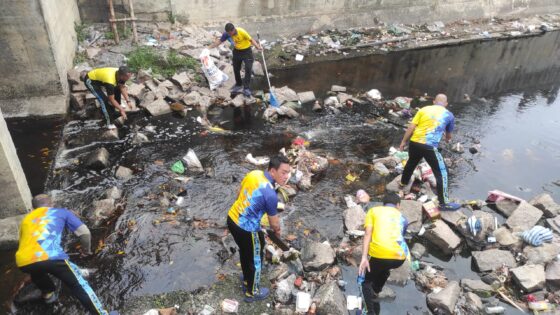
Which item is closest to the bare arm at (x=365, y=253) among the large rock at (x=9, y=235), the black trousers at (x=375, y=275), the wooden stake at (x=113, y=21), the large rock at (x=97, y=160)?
the black trousers at (x=375, y=275)

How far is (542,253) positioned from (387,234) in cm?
290

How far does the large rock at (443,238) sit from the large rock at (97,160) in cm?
A: 558

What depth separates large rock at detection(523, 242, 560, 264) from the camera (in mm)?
5398

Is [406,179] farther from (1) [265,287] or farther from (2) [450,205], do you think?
(1) [265,287]

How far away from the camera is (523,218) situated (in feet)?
19.9

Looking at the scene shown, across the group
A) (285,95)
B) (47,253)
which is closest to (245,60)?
(285,95)

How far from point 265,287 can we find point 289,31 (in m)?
10.3

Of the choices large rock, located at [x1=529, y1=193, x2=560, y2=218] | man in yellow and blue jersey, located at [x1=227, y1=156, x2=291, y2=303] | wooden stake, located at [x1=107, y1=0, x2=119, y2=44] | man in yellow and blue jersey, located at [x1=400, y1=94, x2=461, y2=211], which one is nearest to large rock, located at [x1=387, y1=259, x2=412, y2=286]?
man in yellow and blue jersey, located at [x1=400, y1=94, x2=461, y2=211]

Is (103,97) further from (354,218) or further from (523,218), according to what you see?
(523,218)

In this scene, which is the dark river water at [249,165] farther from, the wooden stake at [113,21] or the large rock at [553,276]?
the wooden stake at [113,21]

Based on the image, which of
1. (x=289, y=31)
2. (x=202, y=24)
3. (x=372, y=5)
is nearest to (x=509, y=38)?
(x=372, y=5)

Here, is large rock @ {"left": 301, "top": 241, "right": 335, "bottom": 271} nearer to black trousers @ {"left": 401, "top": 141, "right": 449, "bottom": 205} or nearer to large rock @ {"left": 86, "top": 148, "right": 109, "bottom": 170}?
black trousers @ {"left": 401, "top": 141, "right": 449, "bottom": 205}

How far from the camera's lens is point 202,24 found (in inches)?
476

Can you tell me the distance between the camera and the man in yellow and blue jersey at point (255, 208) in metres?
4.04
